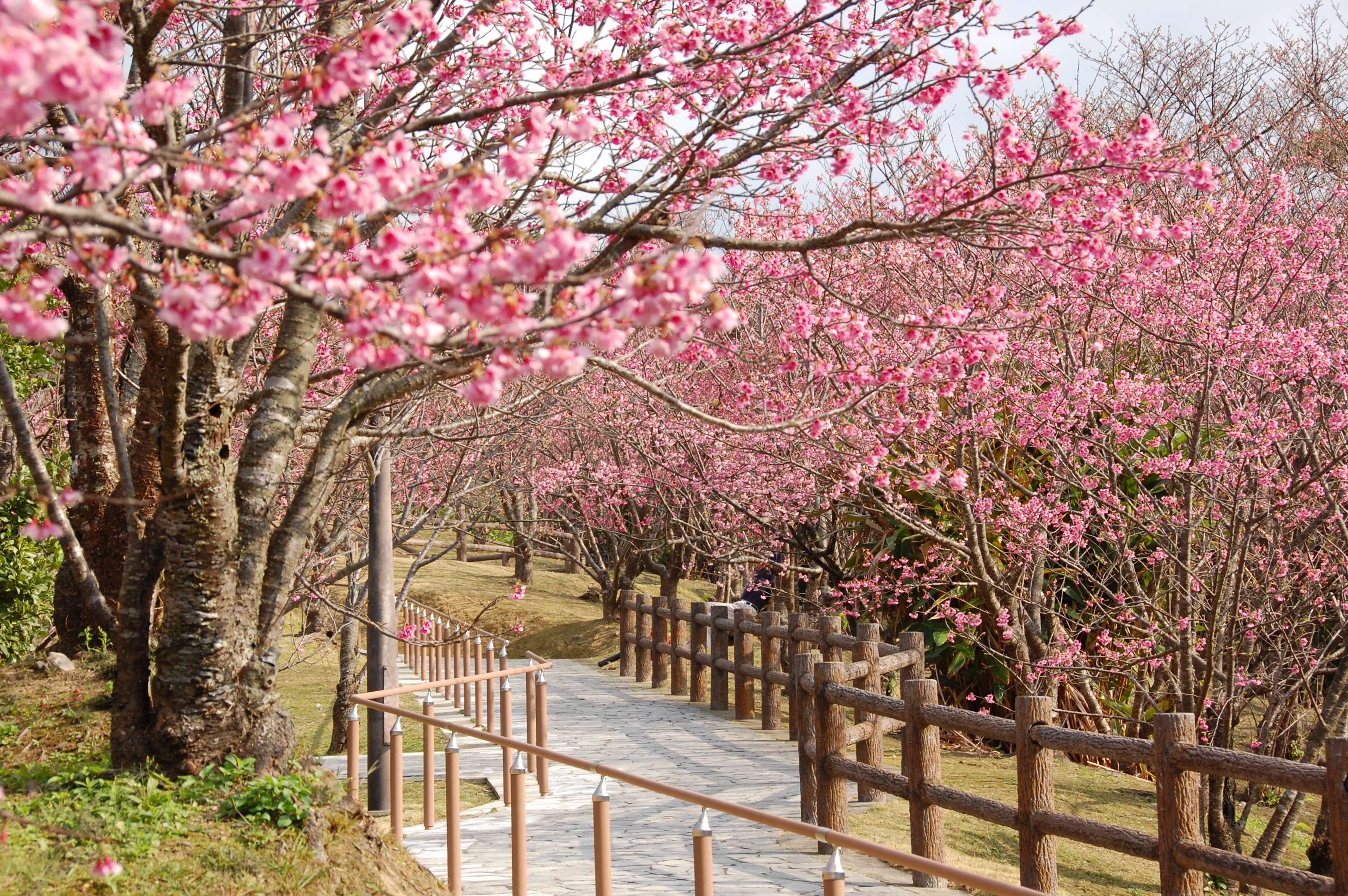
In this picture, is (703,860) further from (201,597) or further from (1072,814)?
(1072,814)

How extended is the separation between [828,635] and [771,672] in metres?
1.58

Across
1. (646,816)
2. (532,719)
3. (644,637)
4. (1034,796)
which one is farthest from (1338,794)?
(644,637)

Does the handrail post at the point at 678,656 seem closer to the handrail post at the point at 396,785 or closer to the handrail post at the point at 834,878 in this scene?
the handrail post at the point at 396,785

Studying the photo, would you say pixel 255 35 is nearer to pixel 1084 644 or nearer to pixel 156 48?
pixel 156 48

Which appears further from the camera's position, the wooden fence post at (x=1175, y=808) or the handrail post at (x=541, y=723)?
the handrail post at (x=541, y=723)

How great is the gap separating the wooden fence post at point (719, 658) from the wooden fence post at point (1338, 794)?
8914 mm

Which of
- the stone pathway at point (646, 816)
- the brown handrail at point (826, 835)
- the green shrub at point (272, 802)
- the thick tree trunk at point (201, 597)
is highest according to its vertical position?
the thick tree trunk at point (201, 597)

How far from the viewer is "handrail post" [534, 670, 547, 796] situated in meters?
9.18

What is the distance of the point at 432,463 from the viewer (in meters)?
15.9

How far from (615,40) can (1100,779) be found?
8241 millimetres

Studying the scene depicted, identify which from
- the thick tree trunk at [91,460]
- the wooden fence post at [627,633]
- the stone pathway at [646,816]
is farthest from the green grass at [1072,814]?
the thick tree trunk at [91,460]

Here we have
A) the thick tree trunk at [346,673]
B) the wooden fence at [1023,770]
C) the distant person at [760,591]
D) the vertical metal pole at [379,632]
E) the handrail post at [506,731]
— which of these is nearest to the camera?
the wooden fence at [1023,770]

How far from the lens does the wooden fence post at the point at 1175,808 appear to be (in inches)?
217

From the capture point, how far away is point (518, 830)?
5672 millimetres
